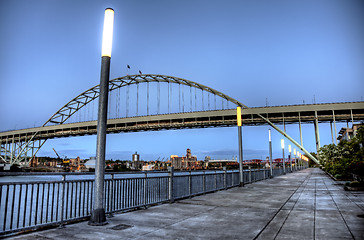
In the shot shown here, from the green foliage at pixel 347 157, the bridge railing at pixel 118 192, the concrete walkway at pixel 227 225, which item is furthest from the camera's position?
the green foliage at pixel 347 157

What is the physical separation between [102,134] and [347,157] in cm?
2311

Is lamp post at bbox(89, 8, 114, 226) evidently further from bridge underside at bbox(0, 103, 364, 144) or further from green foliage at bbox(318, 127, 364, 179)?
bridge underside at bbox(0, 103, 364, 144)

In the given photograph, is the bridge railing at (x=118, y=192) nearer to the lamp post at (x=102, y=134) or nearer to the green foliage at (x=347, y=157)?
the lamp post at (x=102, y=134)

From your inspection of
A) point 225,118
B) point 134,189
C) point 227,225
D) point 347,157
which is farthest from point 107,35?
point 225,118

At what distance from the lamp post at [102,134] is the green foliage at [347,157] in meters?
12.1

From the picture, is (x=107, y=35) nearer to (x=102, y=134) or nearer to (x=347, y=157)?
(x=102, y=134)

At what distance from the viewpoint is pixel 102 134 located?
266 inches

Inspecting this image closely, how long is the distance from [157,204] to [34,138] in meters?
93.4

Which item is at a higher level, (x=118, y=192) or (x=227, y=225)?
(x=118, y=192)

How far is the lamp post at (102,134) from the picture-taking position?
253 inches

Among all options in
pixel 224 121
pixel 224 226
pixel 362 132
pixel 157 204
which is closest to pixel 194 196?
pixel 157 204

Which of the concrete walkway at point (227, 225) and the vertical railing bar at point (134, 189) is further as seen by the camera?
the vertical railing bar at point (134, 189)

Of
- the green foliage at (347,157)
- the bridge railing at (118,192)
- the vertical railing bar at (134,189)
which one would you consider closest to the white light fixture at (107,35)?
the bridge railing at (118,192)

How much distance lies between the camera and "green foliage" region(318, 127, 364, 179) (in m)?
13.9
